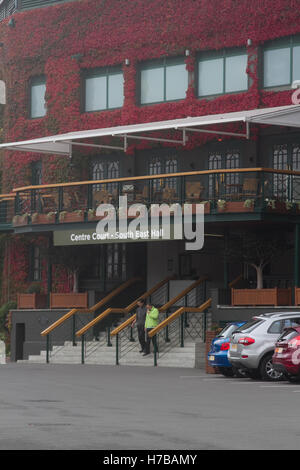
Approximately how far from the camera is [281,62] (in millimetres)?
39594

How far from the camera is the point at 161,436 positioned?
1376 cm

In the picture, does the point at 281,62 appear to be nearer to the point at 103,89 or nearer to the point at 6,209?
the point at 103,89

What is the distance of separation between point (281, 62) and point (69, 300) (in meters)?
11.5

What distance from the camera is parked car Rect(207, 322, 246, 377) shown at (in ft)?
90.0

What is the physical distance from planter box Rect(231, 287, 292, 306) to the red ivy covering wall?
25.0ft

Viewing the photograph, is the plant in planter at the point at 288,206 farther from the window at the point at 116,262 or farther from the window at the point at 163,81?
the window at the point at 116,262

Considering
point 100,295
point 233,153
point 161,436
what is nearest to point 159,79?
point 233,153

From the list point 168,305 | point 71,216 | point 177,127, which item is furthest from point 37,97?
point 168,305

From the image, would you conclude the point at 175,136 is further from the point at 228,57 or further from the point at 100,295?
the point at 100,295

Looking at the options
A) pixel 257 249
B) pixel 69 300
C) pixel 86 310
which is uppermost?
pixel 257 249

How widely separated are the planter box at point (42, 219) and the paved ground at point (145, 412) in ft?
38.8

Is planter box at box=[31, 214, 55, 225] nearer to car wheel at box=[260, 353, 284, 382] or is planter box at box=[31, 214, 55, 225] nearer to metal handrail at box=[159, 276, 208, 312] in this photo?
metal handrail at box=[159, 276, 208, 312]

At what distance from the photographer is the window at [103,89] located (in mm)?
44094

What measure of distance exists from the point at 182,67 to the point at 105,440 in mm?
30431
